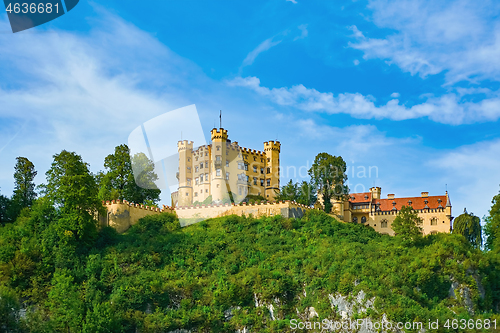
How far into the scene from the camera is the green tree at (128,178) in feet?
220

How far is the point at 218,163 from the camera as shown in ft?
261

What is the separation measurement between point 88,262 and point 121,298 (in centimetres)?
610

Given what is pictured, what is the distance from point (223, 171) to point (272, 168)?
334 inches

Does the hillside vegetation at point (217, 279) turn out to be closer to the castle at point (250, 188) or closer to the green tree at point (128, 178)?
the green tree at point (128, 178)

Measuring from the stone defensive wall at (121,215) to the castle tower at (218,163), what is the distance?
1618 cm

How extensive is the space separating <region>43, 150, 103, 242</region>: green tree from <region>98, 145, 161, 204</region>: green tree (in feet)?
26.6

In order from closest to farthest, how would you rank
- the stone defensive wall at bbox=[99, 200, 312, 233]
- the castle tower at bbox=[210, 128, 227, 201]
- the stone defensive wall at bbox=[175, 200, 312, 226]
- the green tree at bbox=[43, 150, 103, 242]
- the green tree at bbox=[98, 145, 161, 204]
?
the green tree at bbox=[43, 150, 103, 242] < the stone defensive wall at bbox=[99, 200, 312, 233] < the stone defensive wall at bbox=[175, 200, 312, 226] < the green tree at bbox=[98, 145, 161, 204] < the castle tower at bbox=[210, 128, 227, 201]

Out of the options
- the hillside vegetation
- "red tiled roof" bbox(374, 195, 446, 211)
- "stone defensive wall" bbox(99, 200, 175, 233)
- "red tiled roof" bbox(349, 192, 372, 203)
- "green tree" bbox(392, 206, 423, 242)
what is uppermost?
"red tiled roof" bbox(349, 192, 372, 203)

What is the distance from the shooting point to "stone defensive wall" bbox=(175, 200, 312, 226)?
65.5 meters

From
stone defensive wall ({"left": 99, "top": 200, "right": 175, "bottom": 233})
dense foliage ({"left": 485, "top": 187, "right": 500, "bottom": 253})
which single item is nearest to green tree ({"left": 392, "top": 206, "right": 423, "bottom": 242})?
dense foliage ({"left": 485, "top": 187, "right": 500, "bottom": 253})

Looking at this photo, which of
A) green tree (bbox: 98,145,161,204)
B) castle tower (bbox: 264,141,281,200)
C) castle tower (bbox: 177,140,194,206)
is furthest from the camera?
castle tower (bbox: 264,141,281,200)

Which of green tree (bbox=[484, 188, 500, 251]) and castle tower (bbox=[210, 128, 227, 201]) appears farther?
castle tower (bbox=[210, 128, 227, 201])

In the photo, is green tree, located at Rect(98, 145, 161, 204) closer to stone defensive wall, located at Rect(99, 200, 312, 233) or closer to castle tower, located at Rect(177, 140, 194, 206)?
stone defensive wall, located at Rect(99, 200, 312, 233)

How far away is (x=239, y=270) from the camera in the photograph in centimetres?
5600
